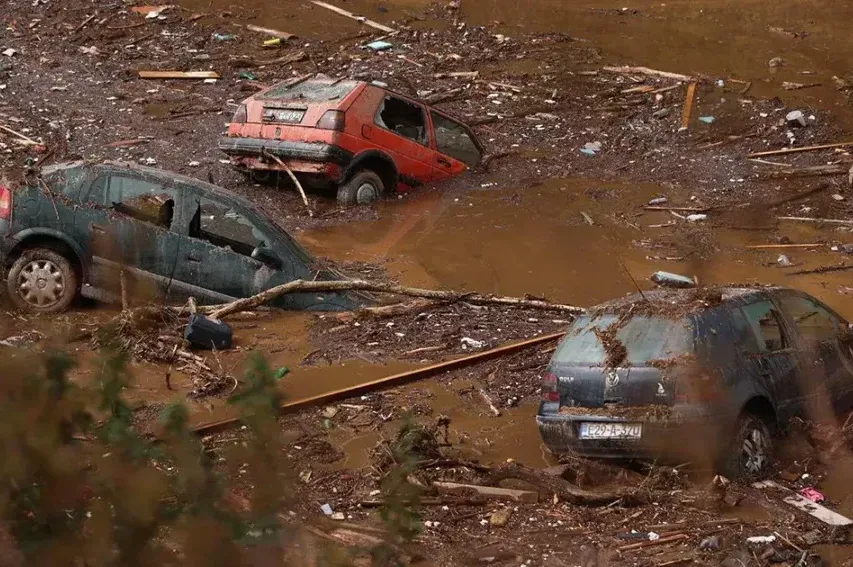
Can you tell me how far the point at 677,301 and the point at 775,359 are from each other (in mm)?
820

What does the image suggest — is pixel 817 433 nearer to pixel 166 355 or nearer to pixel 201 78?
pixel 166 355

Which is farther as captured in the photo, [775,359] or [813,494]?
[775,359]

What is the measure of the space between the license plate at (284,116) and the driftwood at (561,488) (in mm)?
8919

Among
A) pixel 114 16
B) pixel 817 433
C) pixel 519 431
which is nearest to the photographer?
pixel 817 433

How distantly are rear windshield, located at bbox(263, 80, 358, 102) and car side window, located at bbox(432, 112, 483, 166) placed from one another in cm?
169

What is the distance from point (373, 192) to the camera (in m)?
17.8

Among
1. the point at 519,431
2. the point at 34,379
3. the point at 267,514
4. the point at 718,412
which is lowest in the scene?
the point at 519,431

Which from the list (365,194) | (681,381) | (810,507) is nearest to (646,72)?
(365,194)

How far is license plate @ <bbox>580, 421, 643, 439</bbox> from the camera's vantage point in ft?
29.0

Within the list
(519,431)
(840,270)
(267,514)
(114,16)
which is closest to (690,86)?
(840,270)

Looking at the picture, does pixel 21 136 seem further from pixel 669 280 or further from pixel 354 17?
pixel 669 280

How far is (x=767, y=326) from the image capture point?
31.8 ft

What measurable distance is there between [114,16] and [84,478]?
2533 cm

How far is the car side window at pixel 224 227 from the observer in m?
12.5
